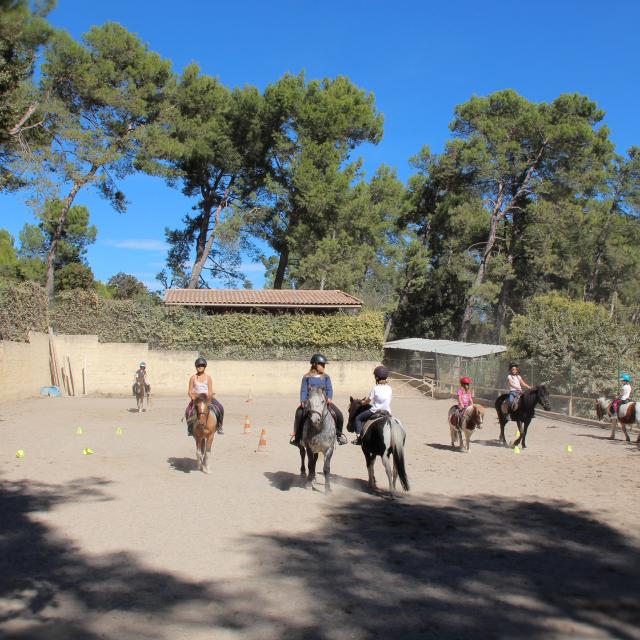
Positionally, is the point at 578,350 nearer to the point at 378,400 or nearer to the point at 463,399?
the point at 463,399

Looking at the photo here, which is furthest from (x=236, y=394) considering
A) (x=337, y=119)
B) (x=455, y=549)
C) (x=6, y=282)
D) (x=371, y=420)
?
(x=455, y=549)

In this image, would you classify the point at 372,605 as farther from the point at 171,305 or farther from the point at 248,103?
the point at 248,103

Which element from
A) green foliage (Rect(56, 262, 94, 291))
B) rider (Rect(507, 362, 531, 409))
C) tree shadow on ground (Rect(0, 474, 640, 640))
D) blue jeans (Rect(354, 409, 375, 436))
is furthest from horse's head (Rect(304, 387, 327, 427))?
green foliage (Rect(56, 262, 94, 291))

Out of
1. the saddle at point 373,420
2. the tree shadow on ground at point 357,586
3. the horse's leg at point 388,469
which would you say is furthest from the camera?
the saddle at point 373,420

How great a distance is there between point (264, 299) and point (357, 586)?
1193 inches

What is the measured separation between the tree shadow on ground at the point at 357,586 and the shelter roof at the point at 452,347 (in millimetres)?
25285

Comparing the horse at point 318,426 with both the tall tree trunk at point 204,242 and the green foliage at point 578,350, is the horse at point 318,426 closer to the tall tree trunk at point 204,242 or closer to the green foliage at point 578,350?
the green foliage at point 578,350

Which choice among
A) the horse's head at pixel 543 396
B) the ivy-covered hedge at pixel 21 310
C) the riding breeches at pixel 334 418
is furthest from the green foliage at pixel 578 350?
the ivy-covered hedge at pixel 21 310

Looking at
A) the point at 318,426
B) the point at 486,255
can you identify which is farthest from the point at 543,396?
the point at 486,255

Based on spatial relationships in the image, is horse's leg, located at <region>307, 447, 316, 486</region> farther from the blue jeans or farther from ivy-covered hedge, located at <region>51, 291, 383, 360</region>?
ivy-covered hedge, located at <region>51, 291, 383, 360</region>

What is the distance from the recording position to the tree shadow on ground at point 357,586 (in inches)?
195

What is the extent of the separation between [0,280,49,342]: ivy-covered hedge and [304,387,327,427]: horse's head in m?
18.4

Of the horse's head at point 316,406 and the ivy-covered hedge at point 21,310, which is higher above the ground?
the ivy-covered hedge at point 21,310

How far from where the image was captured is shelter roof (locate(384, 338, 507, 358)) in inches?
1312
